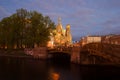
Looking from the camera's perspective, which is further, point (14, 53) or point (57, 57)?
point (14, 53)

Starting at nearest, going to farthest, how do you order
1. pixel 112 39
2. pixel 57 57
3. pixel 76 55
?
1. pixel 76 55
2. pixel 112 39
3. pixel 57 57

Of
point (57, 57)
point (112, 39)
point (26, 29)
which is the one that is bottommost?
point (57, 57)

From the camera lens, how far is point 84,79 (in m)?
36.0

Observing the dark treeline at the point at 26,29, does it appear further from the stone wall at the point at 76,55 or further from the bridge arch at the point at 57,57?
the stone wall at the point at 76,55

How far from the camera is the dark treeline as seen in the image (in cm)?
7700

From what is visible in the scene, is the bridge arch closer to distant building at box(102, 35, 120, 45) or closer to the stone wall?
the stone wall

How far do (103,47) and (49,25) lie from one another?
33.2 meters

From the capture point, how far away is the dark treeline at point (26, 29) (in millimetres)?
77000

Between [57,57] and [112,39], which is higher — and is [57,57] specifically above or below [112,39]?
below

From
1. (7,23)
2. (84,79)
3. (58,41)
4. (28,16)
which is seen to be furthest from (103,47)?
(58,41)

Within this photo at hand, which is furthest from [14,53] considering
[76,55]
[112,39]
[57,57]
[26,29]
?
[112,39]

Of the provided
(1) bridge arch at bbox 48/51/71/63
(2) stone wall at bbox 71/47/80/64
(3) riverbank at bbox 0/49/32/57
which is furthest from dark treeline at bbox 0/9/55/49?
(2) stone wall at bbox 71/47/80/64

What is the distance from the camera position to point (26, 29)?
3145 inches

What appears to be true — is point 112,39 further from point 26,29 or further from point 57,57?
point 26,29
